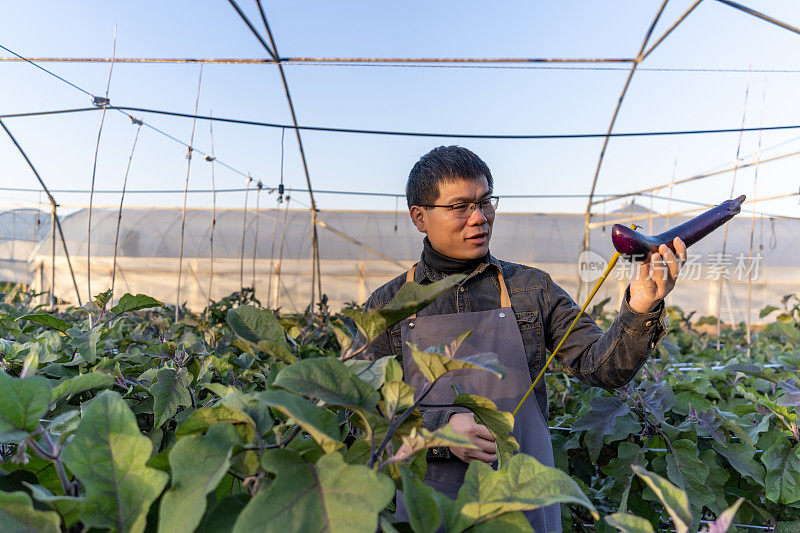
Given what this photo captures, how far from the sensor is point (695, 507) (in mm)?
1462

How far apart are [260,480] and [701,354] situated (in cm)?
353

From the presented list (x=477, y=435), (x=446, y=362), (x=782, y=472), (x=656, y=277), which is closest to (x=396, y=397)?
(x=446, y=362)

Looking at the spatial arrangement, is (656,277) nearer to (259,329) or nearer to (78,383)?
(259,329)

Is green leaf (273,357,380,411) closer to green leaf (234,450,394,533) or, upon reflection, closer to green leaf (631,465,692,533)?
green leaf (234,450,394,533)

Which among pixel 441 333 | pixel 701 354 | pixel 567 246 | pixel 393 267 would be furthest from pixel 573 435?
pixel 567 246

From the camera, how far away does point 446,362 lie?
59cm

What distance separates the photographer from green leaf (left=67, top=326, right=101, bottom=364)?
3.93 ft

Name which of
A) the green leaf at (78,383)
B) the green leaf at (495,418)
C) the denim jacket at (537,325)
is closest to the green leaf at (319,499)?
the green leaf at (495,418)

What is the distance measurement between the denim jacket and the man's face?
0.08 metres

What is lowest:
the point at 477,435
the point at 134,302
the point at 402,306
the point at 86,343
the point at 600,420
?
the point at 600,420

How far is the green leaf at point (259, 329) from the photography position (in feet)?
2.11

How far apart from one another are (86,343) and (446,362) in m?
1.00

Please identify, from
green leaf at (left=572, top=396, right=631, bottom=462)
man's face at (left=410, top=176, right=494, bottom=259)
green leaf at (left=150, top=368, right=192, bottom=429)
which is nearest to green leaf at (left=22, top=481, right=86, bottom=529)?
green leaf at (left=150, top=368, right=192, bottom=429)

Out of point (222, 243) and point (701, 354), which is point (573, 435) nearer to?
point (701, 354)
